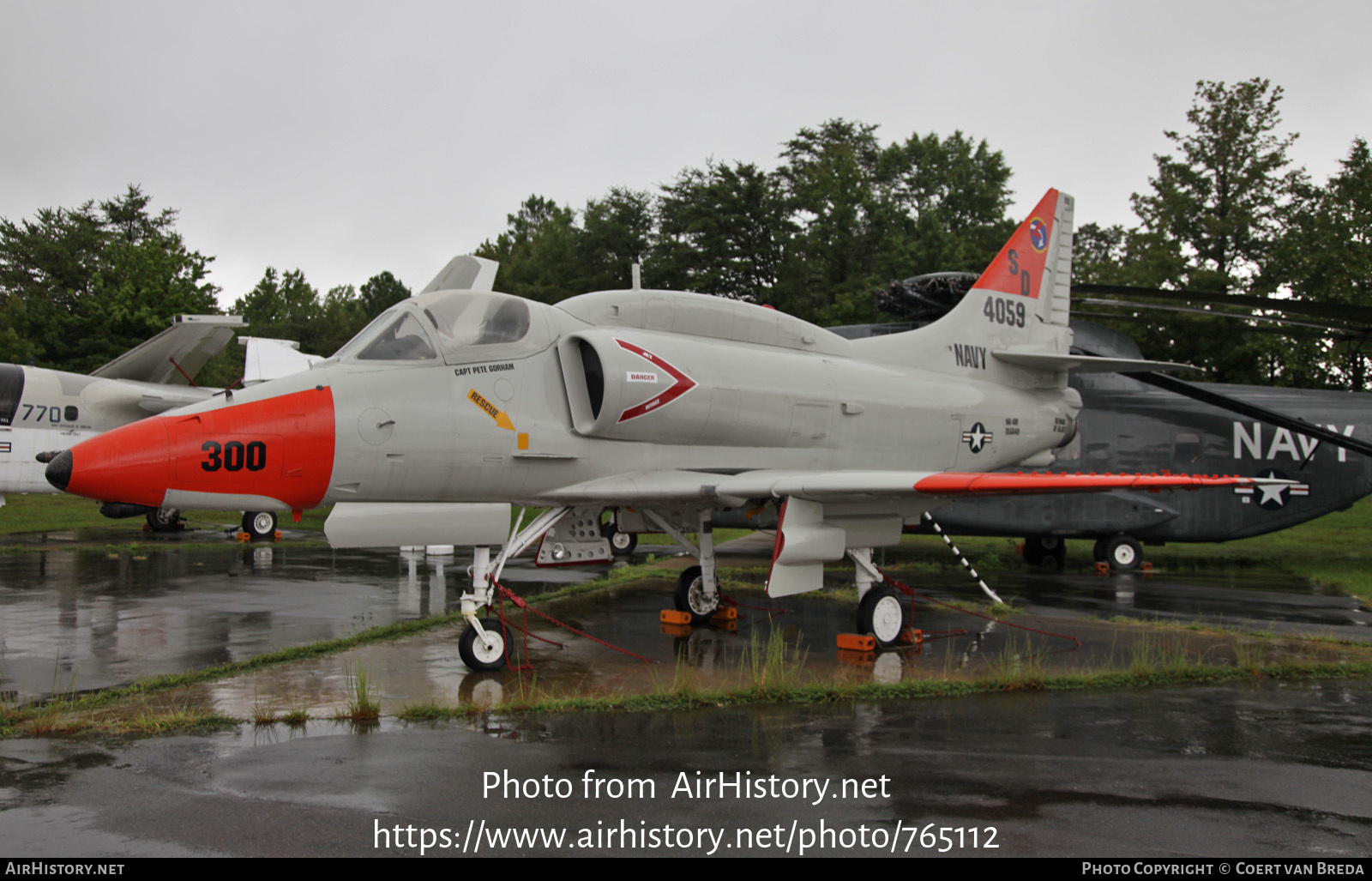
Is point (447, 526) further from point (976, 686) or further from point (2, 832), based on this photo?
point (976, 686)

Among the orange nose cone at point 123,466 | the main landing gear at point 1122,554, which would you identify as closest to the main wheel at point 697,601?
the orange nose cone at point 123,466

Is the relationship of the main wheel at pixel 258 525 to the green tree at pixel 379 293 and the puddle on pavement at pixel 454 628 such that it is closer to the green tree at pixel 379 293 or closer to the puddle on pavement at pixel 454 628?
the puddle on pavement at pixel 454 628

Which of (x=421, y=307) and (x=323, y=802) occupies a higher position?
(x=421, y=307)

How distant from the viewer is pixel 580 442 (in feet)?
28.9

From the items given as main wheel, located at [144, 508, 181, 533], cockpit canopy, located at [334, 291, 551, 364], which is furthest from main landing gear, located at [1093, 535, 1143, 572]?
main wheel, located at [144, 508, 181, 533]

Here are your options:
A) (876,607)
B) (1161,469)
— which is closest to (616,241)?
(1161,469)

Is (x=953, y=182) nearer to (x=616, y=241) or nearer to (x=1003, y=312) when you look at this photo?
(x=616, y=241)

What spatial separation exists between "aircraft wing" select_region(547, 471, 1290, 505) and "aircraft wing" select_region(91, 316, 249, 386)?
14.4 metres

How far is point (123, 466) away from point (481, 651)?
3074 millimetres

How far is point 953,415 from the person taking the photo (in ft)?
36.6

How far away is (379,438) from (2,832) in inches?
161

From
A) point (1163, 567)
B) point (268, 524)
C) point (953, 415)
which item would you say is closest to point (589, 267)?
point (268, 524)

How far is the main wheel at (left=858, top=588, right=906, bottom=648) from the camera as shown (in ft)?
30.9

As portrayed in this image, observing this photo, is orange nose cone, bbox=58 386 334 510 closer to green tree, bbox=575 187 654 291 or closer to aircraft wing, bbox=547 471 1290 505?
aircraft wing, bbox=547 471 1290 505
